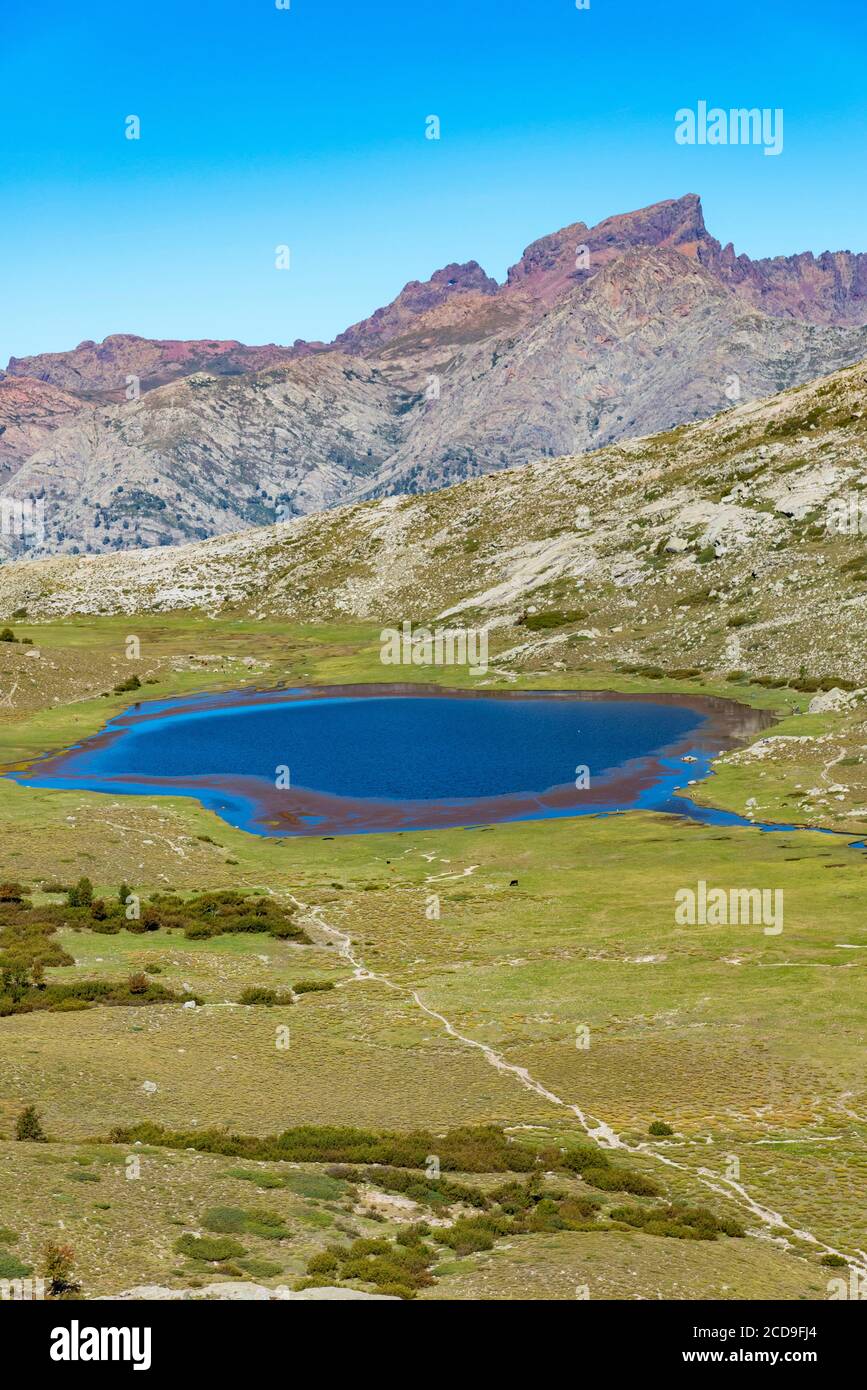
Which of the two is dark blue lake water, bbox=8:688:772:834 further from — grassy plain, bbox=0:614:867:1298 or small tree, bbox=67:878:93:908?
small tree, bbox=67:878:93:908

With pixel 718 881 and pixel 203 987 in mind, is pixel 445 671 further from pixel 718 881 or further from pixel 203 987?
pixel 203 987

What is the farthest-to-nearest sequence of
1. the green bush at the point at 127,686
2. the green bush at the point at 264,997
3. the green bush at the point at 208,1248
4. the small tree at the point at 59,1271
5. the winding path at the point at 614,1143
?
the green bush at the point at 127,686 < the green bush at the point at 264,997 < the winding path at the point at 614,1143 < the green bush at the point at 208,1248 < the small tree at the point at 59,1271

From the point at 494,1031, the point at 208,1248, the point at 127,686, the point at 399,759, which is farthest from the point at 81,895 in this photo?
the point at 127,686

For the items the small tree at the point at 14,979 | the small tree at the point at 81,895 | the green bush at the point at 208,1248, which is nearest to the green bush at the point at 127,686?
the small tree at the point at 81,895

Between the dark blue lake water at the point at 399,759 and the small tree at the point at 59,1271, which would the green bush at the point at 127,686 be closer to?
the dark blue lake water at the point at 399,759

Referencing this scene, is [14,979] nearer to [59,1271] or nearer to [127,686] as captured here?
[59,1271]
